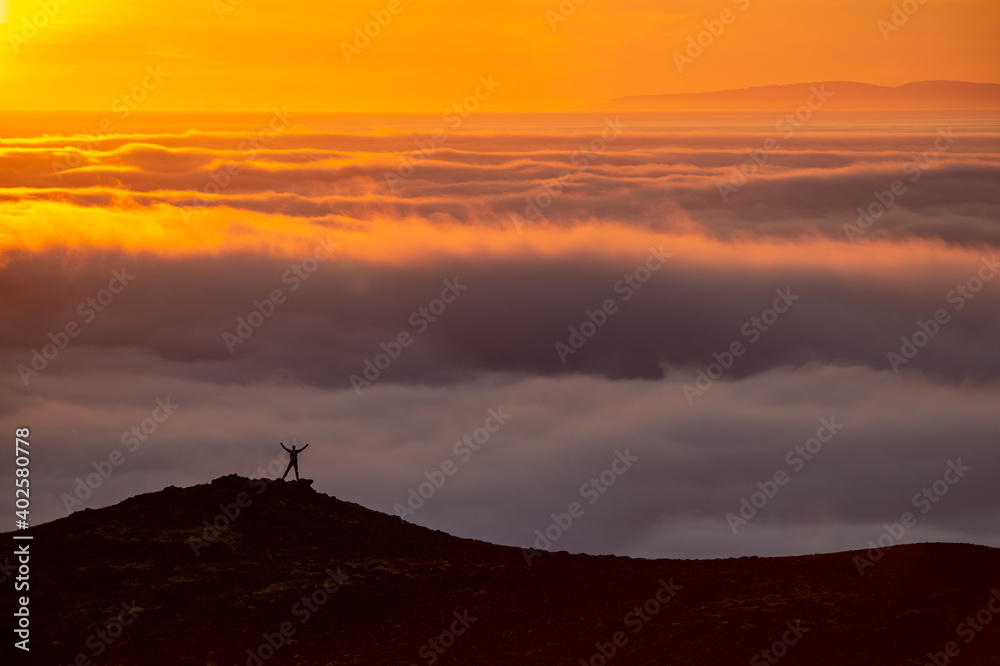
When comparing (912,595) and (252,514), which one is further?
(252,514)

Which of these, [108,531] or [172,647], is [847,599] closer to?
[172,647]

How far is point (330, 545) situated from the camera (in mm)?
33344

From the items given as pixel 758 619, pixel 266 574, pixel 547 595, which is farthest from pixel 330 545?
pixel 758 619

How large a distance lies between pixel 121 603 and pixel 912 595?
70.4ft

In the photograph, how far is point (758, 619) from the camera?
24.7 metres

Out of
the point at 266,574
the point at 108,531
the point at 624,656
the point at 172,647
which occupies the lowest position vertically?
the point at 624,656

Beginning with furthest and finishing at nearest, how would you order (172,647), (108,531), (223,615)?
(108,531) < (223,615) < (172,647)

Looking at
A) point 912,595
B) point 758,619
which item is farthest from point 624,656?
point 912,595

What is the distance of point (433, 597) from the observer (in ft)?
96.7

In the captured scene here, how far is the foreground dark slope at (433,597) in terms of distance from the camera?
24219 mm

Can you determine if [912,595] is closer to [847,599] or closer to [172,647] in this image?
[847,599]

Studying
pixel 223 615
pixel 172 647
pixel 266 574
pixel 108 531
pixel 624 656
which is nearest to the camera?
pixel 624 656

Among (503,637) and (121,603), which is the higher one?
(121,603)

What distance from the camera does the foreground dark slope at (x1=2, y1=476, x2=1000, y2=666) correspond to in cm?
2422
